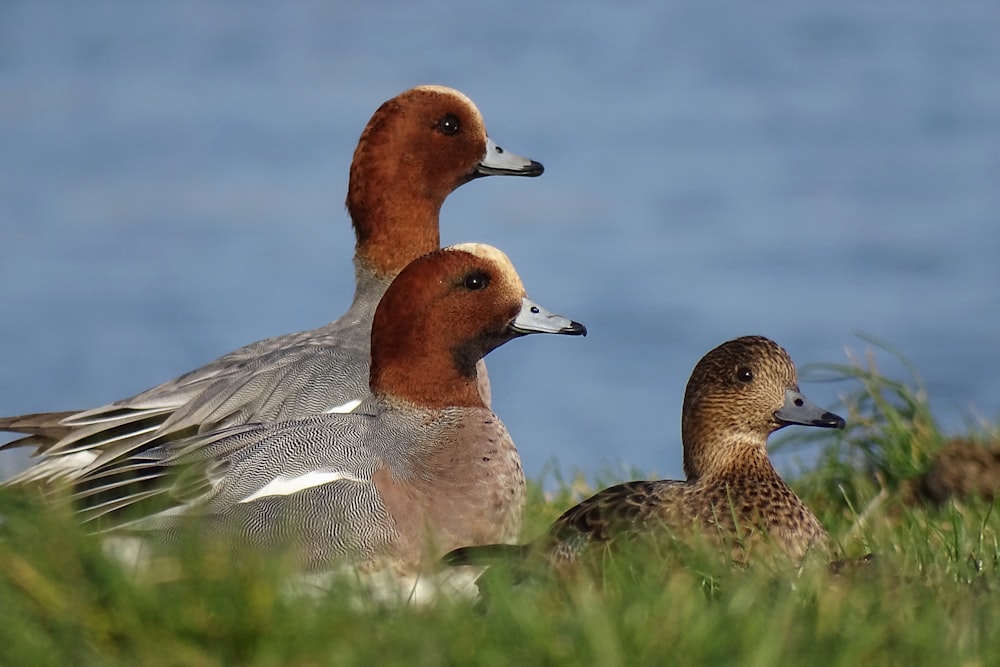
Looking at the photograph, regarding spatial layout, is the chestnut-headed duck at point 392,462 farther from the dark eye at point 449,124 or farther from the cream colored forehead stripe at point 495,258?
the dark eye at point 449,124

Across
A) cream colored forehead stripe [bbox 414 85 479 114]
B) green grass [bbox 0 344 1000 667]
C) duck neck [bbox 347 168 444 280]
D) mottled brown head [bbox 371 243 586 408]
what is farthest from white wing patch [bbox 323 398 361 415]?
green grass [bbox 0 344 1000 667]

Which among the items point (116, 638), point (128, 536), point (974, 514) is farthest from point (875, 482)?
point (116, 638)

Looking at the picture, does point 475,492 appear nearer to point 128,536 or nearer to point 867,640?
point 128,536

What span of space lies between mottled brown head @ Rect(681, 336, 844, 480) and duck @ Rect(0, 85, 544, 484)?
106 centimetres

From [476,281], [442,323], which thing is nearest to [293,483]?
[442,323]

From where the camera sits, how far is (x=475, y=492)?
4.60 metres

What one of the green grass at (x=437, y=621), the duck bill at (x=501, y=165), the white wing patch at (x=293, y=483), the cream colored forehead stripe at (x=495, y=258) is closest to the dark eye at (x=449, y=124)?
the duck bill at (x=501, y=165)

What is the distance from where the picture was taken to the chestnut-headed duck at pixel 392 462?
4.34 m

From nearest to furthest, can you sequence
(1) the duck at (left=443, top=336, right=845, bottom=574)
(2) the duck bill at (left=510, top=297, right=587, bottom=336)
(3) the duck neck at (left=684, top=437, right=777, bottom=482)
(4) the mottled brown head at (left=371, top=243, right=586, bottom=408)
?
(1) the duck at (left=443, top=336, right=845, bottom=574)
(3) the duck neck at (left=684, top=437, right=777, bottom=482)
(4) the mottled brown head at (left=371, top=243, right=586, bottom=408)
(2) the duck bill at (left=510, top=297, right=587, bottom=336)

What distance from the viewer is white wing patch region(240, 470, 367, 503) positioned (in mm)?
4410

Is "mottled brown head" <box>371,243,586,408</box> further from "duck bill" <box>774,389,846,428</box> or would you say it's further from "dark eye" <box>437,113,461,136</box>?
"dark eye" <box>437,113,461,136</box>

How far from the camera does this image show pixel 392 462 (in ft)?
15.1

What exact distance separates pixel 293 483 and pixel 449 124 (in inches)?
92.2

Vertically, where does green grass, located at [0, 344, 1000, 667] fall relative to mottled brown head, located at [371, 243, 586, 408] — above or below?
below
